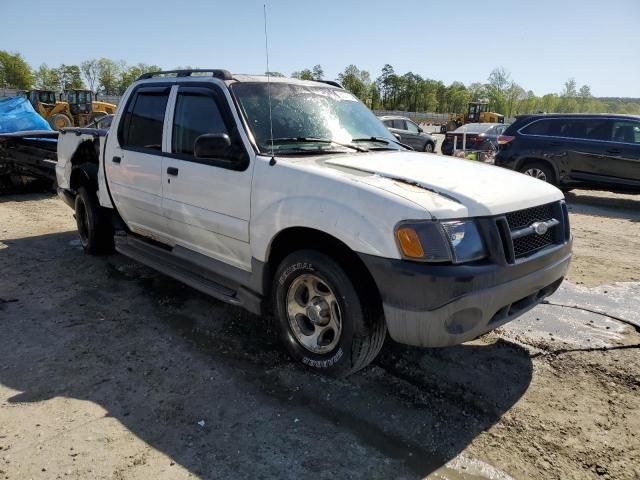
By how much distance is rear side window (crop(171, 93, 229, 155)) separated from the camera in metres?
3.87

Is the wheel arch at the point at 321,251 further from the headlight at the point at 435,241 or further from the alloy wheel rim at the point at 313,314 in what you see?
the headlight at the point at 435,241

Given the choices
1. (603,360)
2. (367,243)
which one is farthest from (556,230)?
(367,243)

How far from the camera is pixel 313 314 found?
328 cm

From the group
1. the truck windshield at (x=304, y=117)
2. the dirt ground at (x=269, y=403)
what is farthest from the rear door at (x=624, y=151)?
the truck windshield at (x=304, y=117)

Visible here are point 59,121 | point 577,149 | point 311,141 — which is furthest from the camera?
point 59,121

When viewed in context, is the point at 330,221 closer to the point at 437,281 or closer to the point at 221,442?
the point at 437,281

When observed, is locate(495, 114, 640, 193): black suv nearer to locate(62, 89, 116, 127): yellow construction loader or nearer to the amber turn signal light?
the amber turn signal light

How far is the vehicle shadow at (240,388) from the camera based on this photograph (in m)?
2.61

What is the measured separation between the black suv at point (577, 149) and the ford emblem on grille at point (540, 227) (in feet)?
26.7

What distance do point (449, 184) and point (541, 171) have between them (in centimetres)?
876

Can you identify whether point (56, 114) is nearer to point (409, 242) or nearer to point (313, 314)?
point (313, 314)

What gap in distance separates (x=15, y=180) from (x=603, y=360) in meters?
10.6

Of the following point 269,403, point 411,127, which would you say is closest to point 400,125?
point 411,127

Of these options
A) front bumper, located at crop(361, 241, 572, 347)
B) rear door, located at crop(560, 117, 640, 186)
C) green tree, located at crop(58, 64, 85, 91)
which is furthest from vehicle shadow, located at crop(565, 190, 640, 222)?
green tree, located at crop(58, 64, 85, 91)
